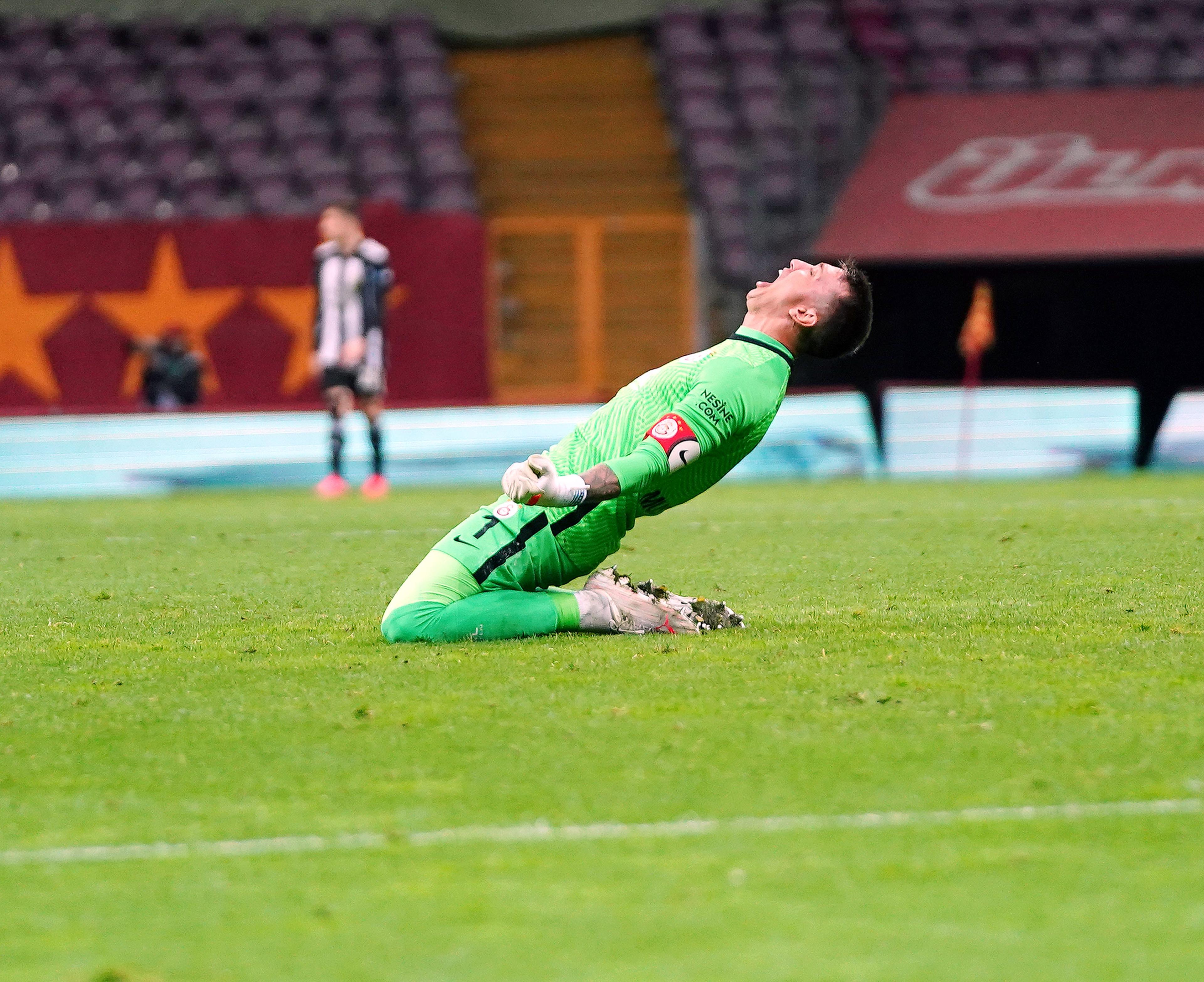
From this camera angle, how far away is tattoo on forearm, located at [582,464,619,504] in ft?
17.3

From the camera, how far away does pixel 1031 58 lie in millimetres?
20953

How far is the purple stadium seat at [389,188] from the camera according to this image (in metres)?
19.8

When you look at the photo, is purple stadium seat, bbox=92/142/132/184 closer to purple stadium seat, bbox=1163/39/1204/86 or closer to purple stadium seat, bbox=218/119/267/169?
purple stadium seat, bbox=218/119/267/169

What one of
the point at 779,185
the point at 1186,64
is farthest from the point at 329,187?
the point at 1186,64

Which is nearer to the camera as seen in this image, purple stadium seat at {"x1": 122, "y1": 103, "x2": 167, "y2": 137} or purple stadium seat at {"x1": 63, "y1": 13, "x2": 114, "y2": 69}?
purple stadium seat at {"x1": 122, "y1": 103, "x2": 167, "y2": 137}

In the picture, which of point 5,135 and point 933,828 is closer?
point 933,828

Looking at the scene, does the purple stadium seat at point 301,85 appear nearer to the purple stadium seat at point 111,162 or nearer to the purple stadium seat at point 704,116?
the purple stadium seat at point 111,162

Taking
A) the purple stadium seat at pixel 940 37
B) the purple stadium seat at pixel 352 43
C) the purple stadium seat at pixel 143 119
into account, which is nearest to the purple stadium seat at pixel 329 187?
the purple stadium seat at pixel 352 43

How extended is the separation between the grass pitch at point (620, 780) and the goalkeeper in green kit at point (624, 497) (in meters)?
0.15

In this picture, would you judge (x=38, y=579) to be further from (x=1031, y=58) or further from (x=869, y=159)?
(x=1031, y=58)

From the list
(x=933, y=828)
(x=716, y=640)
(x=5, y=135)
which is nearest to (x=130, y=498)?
(x=5, y=135)

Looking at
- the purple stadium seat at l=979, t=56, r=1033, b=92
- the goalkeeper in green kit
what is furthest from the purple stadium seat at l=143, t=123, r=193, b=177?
the goalkeeper in green kit

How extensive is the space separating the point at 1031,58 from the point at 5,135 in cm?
1091

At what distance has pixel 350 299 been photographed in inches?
559
